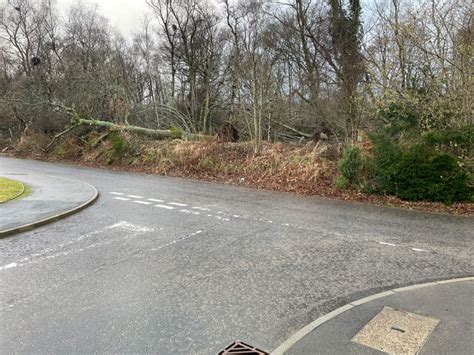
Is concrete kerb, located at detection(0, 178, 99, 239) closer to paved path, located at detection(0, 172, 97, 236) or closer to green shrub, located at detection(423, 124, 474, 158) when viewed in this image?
paved path, located at detection(0, 172, 97, 236)

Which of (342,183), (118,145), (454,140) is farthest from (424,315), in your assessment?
(118,145)

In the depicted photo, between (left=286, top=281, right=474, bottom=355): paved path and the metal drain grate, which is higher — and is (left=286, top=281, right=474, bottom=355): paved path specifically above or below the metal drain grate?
above

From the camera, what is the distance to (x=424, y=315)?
→ 4.28m

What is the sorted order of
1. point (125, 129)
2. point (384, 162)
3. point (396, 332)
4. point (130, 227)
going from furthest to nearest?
point (125, 129) → point (384, 162) → point (130, 227) → point (396, 332)

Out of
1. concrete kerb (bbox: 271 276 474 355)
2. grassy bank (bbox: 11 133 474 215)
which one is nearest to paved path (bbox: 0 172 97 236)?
grassy bank (bbox: 11 133 474 215)

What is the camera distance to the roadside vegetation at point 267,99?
11.8m

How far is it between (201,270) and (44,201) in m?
7.39

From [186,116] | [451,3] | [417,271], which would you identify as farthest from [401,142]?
[186,116]

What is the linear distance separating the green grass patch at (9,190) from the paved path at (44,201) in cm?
35

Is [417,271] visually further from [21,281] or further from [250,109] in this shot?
[250,109]

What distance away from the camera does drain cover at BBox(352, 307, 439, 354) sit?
12.1 feet

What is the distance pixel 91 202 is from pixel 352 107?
10.6 m

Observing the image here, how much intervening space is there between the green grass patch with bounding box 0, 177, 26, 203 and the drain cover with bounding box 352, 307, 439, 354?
35.5 feet

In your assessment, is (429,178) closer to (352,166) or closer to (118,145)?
(352,166)
